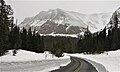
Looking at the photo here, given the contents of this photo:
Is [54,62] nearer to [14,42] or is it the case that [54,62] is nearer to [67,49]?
[14,42]

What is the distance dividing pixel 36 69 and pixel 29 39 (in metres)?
81.1

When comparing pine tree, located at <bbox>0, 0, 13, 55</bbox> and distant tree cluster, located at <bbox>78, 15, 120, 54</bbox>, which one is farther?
distant tree cluster, located at <bbox>78, 15, 120, 54</bbox>

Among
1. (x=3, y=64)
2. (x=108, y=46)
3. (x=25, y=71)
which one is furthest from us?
(x=108, y=46)

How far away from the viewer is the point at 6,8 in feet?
198

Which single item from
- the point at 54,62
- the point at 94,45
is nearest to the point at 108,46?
the point at 94,45

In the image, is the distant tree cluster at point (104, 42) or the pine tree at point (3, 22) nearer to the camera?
the pine tree at point (3, 22)

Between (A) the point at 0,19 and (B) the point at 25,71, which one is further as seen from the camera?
(A) the point at 0,19

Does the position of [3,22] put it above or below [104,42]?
above

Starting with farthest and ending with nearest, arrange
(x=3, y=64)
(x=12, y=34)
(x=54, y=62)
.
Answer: (x=12, y=34) → (x=54, y=62) → (x=3, y=64)

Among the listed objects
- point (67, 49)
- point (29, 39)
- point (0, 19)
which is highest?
point (0, 19)

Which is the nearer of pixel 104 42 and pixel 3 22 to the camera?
pixel 3 22

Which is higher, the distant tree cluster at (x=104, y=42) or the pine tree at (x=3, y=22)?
the pine tree at (x=3, y=22)

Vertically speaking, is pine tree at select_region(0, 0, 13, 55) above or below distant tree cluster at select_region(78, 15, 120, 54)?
above

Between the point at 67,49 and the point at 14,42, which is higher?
the point at 14,42
